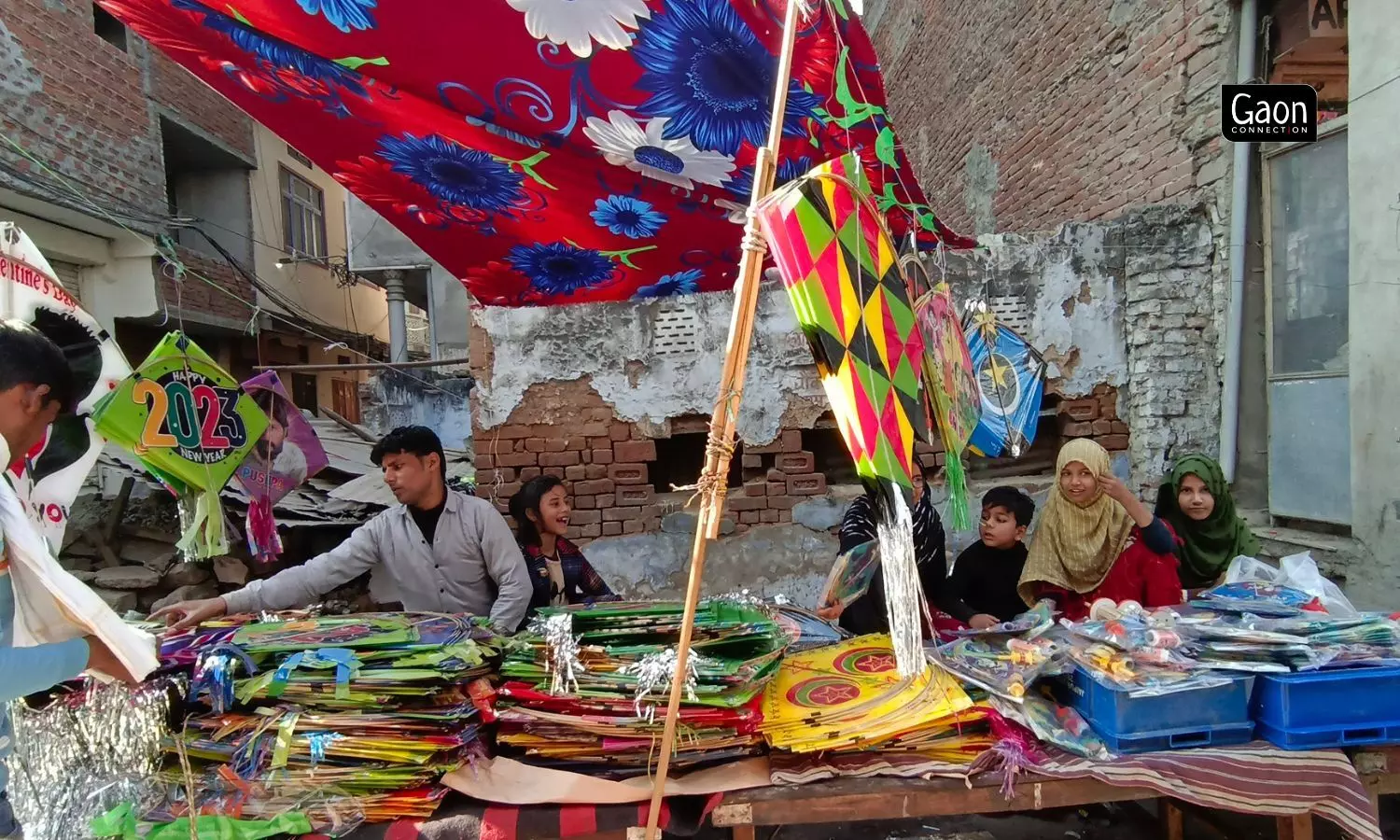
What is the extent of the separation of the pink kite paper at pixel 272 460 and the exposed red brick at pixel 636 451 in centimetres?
164

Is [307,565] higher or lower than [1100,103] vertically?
lower

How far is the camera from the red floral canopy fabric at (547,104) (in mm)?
1986

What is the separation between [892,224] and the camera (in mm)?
2885

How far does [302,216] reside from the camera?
13.8 metres

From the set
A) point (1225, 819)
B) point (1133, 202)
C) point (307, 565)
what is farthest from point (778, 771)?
point (1133, 202)

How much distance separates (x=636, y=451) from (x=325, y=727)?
9.27ft

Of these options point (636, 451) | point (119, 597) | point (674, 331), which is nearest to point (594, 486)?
point (636, 451)

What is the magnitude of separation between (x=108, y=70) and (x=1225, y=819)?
11556 mm

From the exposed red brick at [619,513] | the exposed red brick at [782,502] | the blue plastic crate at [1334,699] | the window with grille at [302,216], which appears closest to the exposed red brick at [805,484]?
the exposed red brick at [782,502]

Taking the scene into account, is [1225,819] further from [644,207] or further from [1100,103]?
[1100,103]

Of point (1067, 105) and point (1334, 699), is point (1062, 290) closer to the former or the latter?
point (1067, 105)

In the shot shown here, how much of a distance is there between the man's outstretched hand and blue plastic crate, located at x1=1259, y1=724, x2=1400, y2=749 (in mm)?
2971

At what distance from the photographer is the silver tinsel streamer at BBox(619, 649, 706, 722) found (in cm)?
186

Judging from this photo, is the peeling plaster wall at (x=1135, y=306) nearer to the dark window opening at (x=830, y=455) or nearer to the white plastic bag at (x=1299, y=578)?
the dark window opening at (x=830, y=455)
